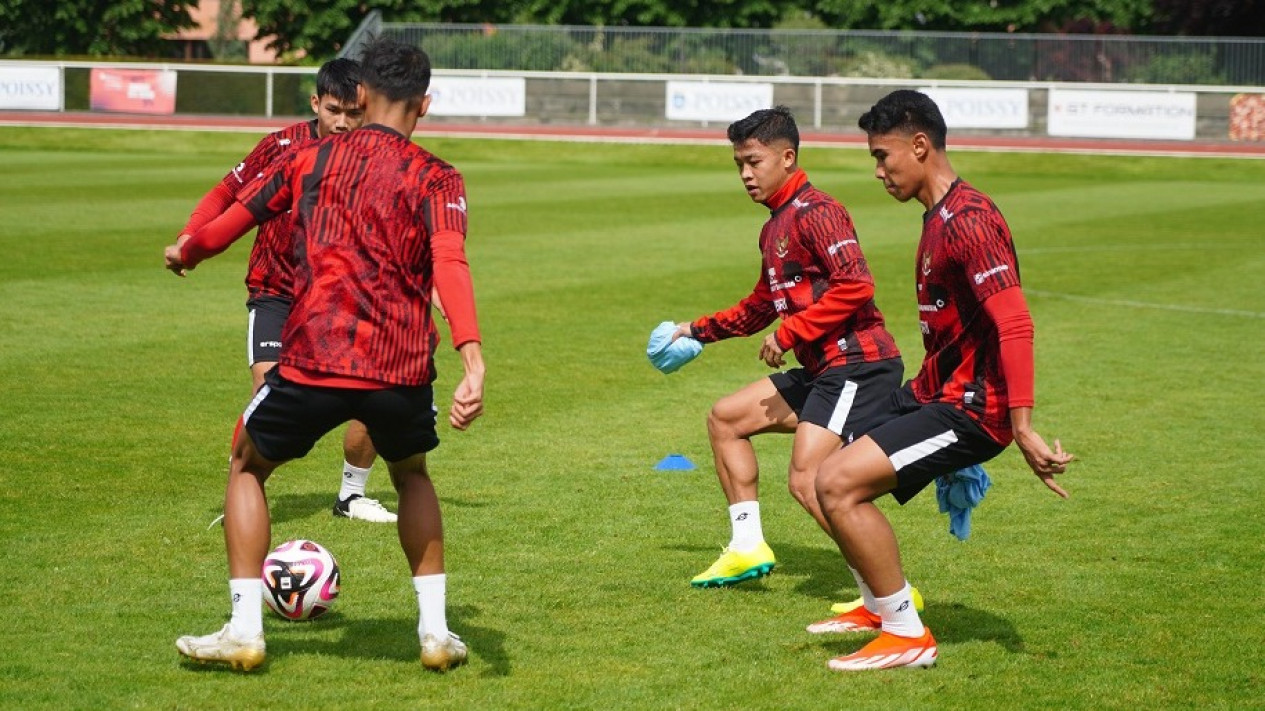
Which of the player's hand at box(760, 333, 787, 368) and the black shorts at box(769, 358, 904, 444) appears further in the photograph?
the black shorts at box(769, 358, 904, 444)

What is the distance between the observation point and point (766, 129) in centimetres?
697

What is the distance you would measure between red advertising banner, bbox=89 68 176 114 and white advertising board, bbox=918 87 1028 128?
19959 mm

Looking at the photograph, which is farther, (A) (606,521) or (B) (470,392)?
(A) (606,521)

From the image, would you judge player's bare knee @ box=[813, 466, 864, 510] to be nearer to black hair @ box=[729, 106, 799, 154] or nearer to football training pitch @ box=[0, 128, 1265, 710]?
football training pitch @ box=[0, 128, 1265, 710]

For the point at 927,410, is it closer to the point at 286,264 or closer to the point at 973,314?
the point at 973,314

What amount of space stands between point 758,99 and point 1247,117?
1179cm

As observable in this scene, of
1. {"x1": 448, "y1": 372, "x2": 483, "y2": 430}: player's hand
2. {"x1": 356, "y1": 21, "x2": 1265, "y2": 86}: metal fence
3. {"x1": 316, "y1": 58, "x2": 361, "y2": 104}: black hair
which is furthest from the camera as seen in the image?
{"x1": 356, "y1": 21, "x2": 1265, "y2": 86}: metal fence

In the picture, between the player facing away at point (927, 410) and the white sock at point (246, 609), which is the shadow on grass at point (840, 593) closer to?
the player facing away at point (927, 410)

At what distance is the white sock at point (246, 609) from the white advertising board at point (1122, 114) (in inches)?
1427

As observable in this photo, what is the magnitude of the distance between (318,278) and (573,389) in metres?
6.65

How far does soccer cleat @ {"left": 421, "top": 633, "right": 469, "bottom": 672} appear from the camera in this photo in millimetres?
5629

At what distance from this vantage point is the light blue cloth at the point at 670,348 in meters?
7.30

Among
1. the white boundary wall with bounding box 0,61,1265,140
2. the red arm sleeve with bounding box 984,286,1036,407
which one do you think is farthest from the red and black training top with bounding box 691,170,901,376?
the white boundary wall with bounding box 0,61,1265,140

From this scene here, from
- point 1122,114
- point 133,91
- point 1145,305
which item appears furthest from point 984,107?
point 1145,305
